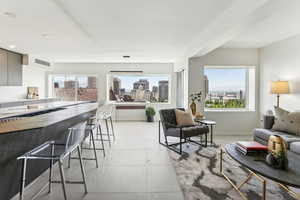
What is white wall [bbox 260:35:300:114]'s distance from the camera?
3.92 meters

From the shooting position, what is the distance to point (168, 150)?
3.76 m

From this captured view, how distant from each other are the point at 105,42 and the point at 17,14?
192 cm

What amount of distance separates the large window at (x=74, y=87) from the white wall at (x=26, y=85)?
20.2 inches

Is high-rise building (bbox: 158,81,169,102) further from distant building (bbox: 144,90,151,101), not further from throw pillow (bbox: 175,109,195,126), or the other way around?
throw pillow (bbox: 175,109,195,126)

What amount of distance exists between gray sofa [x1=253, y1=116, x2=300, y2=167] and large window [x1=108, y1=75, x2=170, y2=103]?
425 cm

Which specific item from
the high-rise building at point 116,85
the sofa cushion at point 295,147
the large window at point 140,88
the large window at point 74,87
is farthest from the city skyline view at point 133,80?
the sofa cushion at point 295,147

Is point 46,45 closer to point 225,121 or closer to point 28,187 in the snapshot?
point 28,187

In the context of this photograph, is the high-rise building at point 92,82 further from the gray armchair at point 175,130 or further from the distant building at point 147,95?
the gray armchair at point 175,130

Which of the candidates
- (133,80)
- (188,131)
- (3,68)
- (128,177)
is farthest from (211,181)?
(133,80)

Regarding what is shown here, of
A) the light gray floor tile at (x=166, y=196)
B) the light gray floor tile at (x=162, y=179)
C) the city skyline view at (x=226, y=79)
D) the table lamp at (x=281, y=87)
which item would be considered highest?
the city skyline view at (x=226, y=79)

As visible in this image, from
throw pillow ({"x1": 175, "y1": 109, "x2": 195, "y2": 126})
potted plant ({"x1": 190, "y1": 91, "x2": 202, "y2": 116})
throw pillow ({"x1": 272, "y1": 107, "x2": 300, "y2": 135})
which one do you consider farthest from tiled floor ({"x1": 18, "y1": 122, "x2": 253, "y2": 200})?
throw pillow ({"x1": 272, "y1": 107, "x2": 300, "y2": 135})

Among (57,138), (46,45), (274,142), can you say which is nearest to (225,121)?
(274,142)

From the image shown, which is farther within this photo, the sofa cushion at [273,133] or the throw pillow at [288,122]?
the throw pillow at [288,122]

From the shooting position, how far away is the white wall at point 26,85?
5.42 m
